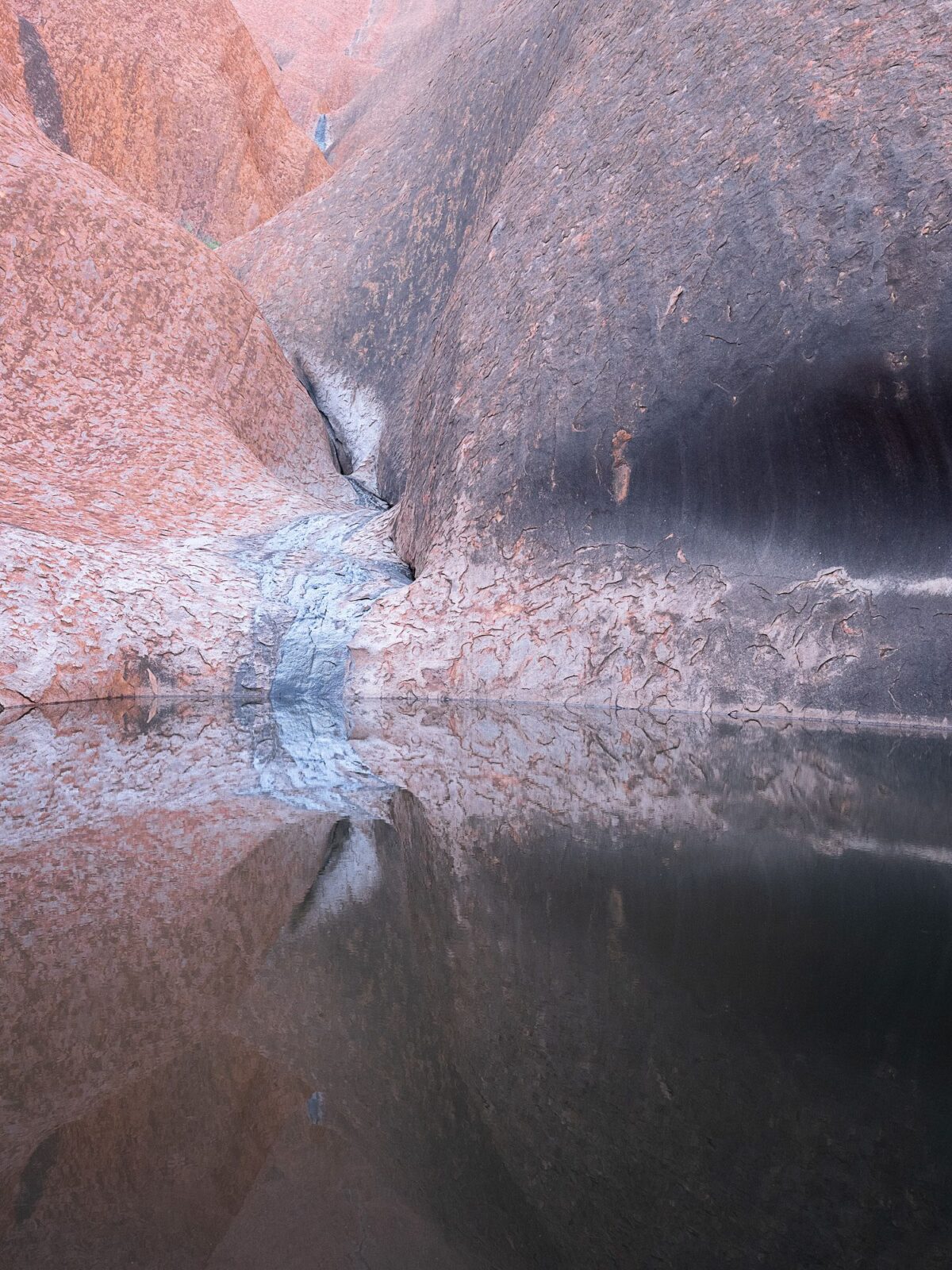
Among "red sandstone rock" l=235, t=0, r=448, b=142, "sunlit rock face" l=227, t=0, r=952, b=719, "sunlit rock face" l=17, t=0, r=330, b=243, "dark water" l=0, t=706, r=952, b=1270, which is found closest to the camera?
"dark water" l=0, t=706, r=952, b=1270

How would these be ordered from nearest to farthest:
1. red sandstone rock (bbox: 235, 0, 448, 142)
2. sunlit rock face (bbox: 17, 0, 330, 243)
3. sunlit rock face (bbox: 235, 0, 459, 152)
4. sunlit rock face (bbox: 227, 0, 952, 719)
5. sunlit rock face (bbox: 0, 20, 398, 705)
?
sunlit rock face (bbox: 227, 0, 952, 719) → sunlit rock face (bbox: 0, 20, 398, 705) → sunlit rock face (bbox: 17, 0, 330, 243) → sunlit rock face (bbox: 235, 0, 459, 152) → red sandstone rock (bbox: 235, 0, 448, 142)

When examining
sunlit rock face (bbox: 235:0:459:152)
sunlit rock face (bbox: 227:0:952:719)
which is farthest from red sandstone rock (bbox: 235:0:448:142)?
sunlit rock face (bbox: 227:0:952:719)

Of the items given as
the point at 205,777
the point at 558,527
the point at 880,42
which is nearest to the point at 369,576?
the point at 558,527

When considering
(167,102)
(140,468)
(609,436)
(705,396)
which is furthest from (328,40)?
(705,396)

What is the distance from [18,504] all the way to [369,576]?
50.2 inches

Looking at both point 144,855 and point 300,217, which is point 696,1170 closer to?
point 144,855

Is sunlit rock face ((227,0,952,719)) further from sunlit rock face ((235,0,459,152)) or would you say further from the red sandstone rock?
the red sandstone rock

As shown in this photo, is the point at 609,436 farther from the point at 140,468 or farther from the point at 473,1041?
the point at 473,1041

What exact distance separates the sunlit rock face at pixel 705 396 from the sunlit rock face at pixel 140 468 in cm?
50

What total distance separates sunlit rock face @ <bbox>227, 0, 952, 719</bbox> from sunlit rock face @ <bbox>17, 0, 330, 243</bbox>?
553cm

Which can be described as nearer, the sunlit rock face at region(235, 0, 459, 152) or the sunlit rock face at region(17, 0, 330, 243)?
the sunlit rock face at region(17, 0, 330, 243)

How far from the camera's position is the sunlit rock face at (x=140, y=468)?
3.46 m

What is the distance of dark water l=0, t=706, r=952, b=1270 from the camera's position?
65 centimetres

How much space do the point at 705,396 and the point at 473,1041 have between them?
2689 millimetres
